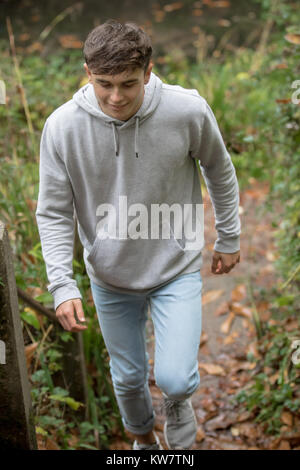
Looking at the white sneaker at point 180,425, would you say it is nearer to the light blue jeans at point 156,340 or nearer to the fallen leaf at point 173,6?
the light blue jeans at point 156,340

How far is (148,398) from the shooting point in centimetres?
279

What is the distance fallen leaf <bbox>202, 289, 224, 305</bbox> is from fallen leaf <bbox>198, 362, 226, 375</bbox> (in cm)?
58

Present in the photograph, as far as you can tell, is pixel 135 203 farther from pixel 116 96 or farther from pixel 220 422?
pixel 220 422

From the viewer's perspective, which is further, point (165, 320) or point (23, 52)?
point (23, 52)

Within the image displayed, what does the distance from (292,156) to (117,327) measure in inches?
65.1

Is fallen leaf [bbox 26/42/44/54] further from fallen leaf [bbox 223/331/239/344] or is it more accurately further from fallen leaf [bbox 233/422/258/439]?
fallen leaf [bbox 233/422/258/439]

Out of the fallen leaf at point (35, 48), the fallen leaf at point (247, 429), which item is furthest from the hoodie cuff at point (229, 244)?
the fallen leaf at point (35, 48)

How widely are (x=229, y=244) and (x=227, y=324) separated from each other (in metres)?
1.51

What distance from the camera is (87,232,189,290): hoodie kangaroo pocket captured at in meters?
2.38

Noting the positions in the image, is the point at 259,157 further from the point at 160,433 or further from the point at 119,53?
the point at 119,53

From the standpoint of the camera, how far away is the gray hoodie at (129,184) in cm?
220

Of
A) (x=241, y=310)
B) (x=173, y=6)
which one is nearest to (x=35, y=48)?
(x=173, y=6)

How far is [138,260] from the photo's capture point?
239 centimetres
